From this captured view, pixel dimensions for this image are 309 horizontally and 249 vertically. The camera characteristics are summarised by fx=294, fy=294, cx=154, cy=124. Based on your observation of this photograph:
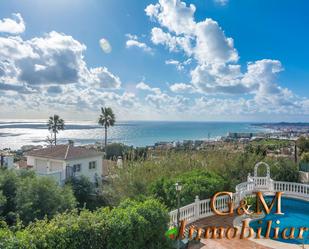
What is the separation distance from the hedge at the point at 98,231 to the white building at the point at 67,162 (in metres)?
16.1

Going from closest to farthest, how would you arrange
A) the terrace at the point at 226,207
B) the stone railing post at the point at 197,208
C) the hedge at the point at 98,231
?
1. the hedge at the point at 98,231
2. the terrace at the point at 226,207
3. the stone railing post at the point at 197,208

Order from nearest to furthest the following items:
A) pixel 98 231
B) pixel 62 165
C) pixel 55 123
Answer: pixel 98 231, pixel 62 165, pixel 55 123

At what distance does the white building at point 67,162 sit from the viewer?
2359 centimetres

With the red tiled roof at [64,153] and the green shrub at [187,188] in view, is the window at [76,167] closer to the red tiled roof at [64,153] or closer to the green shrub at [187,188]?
the red tiled roof at [64,153]

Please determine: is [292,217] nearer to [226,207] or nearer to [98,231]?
[226,207]

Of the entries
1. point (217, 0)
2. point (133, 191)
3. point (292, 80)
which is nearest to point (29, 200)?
point (133, 191)

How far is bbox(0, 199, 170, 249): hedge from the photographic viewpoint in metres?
5.55

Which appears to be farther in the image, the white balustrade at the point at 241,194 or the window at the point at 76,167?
the window at the point at 76,167

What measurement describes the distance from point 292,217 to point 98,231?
32.8ft

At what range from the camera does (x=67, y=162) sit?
23500 millimetres

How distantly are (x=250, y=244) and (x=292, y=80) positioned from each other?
18895mm

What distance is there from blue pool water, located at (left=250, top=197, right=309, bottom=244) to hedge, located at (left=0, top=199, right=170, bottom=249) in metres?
4.93

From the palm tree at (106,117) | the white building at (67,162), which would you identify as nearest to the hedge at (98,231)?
the white building at (67,162)

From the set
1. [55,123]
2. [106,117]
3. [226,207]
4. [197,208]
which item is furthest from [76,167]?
[55,123]
